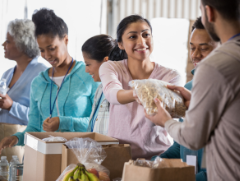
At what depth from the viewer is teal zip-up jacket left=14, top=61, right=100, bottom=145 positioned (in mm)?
1912

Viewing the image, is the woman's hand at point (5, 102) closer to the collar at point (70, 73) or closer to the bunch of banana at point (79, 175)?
the collar at point (70, 73)

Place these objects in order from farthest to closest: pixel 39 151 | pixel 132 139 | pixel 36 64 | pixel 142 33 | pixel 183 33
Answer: pixel 183 33, pixel 36 64, pixel 142 33, pixel 132 139, pixel 39 151

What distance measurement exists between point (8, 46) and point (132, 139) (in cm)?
188

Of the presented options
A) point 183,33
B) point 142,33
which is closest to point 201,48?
point 142,33

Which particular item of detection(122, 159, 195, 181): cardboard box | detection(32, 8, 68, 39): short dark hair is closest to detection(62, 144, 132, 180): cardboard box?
detection(122, 159, 195, 181): cardboard box

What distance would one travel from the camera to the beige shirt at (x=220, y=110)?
2.30 feet

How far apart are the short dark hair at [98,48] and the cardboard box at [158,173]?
1.18 meters

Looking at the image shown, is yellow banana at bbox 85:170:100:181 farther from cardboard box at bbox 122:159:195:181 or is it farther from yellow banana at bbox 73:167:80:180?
cardboard box at bbox 122:159:195:181

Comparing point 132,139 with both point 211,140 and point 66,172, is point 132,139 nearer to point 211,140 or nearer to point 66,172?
point 66,172

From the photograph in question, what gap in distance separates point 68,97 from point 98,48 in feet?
1.24

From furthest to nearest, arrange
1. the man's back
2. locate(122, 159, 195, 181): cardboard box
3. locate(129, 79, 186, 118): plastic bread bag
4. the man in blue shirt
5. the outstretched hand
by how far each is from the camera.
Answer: the man in blue shirt → locate(129, 79, 186, 118): plastic bread bag → the outstretched hand → locate(122, 159, 195, 181): cardboard box → the man's back

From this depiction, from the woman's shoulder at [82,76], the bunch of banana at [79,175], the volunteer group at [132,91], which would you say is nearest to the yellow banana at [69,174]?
the bunch of banana at [79,175]

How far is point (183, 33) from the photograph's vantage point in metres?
4.11

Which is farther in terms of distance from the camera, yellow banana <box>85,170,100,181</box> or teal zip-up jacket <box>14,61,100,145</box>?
teal zip-up jacket <box>14,61,100,145</box>
